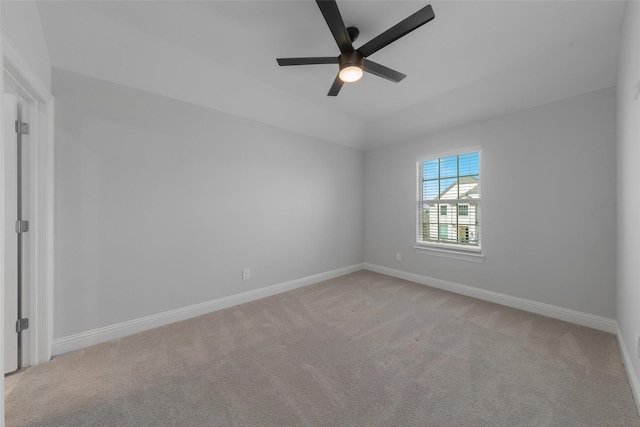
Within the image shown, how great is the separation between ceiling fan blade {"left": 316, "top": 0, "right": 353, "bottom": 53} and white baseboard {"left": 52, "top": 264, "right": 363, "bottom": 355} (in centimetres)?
277

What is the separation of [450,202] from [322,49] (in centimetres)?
263

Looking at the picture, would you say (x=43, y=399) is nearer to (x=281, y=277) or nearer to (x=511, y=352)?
(x=281, y=277)

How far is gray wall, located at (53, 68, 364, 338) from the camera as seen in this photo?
2.01m

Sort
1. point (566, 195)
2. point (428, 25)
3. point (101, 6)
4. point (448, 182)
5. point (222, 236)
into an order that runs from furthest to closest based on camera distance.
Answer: point (448, 182)
point (222, 236)
point (566, 195)
point (428, 25)
point (101, 6)

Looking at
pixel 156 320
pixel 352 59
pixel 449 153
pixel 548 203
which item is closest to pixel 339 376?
pixel 156 320

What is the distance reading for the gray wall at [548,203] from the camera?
2314 mm

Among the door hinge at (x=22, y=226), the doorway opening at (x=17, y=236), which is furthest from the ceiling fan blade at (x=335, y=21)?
the door hinge at (x=22, y=226)

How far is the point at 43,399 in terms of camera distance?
1.49m

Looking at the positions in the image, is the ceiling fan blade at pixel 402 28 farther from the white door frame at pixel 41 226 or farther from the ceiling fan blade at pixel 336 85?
the white door frame at pixel 41 226

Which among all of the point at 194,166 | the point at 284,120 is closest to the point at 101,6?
the point at 194,166

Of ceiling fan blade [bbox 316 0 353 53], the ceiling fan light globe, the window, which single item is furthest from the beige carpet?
ceiling fan blade [bbox 316 0 353 53]

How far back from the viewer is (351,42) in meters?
1.84

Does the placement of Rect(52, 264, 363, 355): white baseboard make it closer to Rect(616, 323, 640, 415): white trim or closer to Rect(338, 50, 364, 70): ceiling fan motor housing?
Rect(338, 50, 364, 70): ceiling fan motor housing

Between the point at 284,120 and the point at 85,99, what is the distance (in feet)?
6.38
